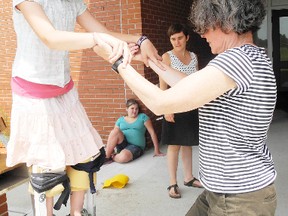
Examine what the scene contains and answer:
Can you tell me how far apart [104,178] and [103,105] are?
160cm

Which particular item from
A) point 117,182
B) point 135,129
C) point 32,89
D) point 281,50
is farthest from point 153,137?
point 281,50

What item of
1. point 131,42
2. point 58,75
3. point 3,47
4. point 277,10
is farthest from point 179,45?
point 277,10

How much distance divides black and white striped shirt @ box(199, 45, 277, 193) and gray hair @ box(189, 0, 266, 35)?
0.31 ft

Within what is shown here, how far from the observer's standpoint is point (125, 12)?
5.50 metres

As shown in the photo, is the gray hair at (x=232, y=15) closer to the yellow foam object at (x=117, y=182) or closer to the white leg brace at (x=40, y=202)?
the white leg brace at (x=40, y=202)

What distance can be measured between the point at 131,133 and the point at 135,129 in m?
0.08

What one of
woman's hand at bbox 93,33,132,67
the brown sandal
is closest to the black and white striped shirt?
woman's hand at bbox 93,33,132,67

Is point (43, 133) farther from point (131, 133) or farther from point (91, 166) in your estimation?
point (131, 133)

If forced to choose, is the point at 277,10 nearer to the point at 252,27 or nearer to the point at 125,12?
the point at 125,12

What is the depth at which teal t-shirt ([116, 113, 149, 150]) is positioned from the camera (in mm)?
5469

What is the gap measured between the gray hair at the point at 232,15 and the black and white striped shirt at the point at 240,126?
9 centimetres

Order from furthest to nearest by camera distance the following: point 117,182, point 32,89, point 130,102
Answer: point 130,102 → point 117,182 → point 32,89

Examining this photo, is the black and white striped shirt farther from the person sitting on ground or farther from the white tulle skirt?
the person sitting on ground

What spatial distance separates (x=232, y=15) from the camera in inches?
59.7
